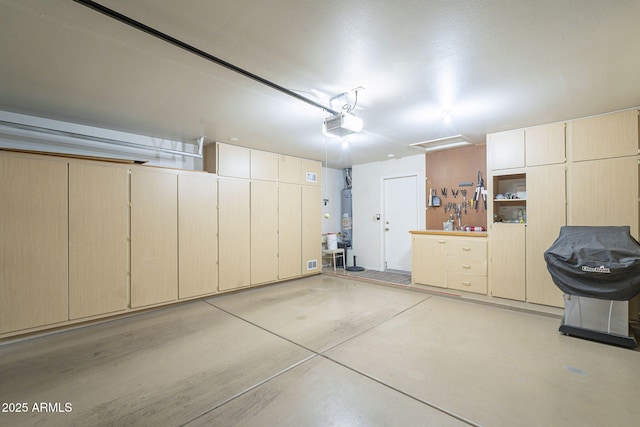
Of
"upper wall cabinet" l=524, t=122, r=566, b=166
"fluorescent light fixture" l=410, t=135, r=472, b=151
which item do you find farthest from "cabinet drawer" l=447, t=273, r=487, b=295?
"fluorescent light fixture" l=410, t=135, r=472, b=151

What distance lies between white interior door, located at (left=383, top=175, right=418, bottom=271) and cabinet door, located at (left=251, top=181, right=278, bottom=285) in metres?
2.78

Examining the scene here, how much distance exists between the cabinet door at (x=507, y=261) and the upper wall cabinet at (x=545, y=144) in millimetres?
990

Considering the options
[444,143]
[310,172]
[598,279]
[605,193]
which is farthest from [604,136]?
[310,172]

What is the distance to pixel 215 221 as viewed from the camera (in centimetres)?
470

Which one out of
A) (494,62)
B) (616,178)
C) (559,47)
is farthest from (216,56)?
(616,178)

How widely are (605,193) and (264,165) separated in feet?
17.0

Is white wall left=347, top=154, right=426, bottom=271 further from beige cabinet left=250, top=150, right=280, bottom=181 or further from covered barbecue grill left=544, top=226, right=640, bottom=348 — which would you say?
covered barbecue grill left=544, top=226, right=640, bottom=348

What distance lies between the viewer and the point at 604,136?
347cm

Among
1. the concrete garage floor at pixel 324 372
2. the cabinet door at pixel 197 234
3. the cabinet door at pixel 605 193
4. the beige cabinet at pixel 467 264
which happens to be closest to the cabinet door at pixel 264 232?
the cabinet door at pixel 197 234

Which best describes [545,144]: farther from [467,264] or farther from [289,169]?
[289,169]

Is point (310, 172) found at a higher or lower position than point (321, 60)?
lower

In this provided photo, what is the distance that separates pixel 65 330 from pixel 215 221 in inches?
91.1

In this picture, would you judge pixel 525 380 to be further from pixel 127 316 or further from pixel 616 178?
pixel 127 316

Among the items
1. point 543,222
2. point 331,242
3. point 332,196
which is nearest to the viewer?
point 543,222
